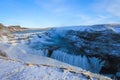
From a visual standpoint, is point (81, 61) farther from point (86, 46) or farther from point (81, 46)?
point (86, 46)

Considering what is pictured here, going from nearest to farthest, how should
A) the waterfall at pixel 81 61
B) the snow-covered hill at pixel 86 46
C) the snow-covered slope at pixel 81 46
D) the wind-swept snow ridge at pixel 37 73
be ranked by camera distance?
1. the wind-swept snow ridge at pixel 37 73
2. the waterfall at pixel 81 61
3. the snow-covered slope at pixel 81 46
4. the snow-covered hill at pixel 86 46

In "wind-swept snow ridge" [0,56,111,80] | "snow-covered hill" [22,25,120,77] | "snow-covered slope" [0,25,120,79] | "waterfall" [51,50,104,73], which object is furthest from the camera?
"snow-covered hill" [22,25,120,77]

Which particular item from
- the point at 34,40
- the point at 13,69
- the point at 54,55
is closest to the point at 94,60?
the point at 54,55

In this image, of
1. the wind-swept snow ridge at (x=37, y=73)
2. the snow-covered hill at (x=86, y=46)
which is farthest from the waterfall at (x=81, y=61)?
the wind-swept snow ridge at (x=37, y=73)

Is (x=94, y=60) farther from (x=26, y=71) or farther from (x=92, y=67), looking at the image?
(x=26, y=71)

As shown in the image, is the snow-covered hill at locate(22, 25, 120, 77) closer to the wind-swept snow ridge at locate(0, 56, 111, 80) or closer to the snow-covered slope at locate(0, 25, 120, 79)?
the snow-covered slope at locate(0, 25, 120, 79)

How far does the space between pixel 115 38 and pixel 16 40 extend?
12.5 m

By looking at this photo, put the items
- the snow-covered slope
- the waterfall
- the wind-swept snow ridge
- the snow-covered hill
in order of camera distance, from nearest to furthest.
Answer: the wind-swept snow ridge → the waterfall → the snow-covered slope → the snow-covered hill

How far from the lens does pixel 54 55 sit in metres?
30.4

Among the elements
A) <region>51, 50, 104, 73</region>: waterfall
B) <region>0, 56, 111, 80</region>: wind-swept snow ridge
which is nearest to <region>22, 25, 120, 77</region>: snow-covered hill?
<region>51, 50, 104, 73</region>: waterfall

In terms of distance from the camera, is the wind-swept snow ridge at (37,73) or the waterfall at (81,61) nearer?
the wind-swept snow ridge at (37,73)

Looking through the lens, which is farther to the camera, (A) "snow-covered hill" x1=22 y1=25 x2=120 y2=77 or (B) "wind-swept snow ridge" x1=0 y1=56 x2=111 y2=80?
(A) "snow-covered hill" x1=22 y1=25 x2=120 y2=77

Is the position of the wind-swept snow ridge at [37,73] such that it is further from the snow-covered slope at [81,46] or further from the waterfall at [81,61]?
the waterfall at [81,61]

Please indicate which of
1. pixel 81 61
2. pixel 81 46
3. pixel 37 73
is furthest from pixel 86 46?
pixel 37 73
